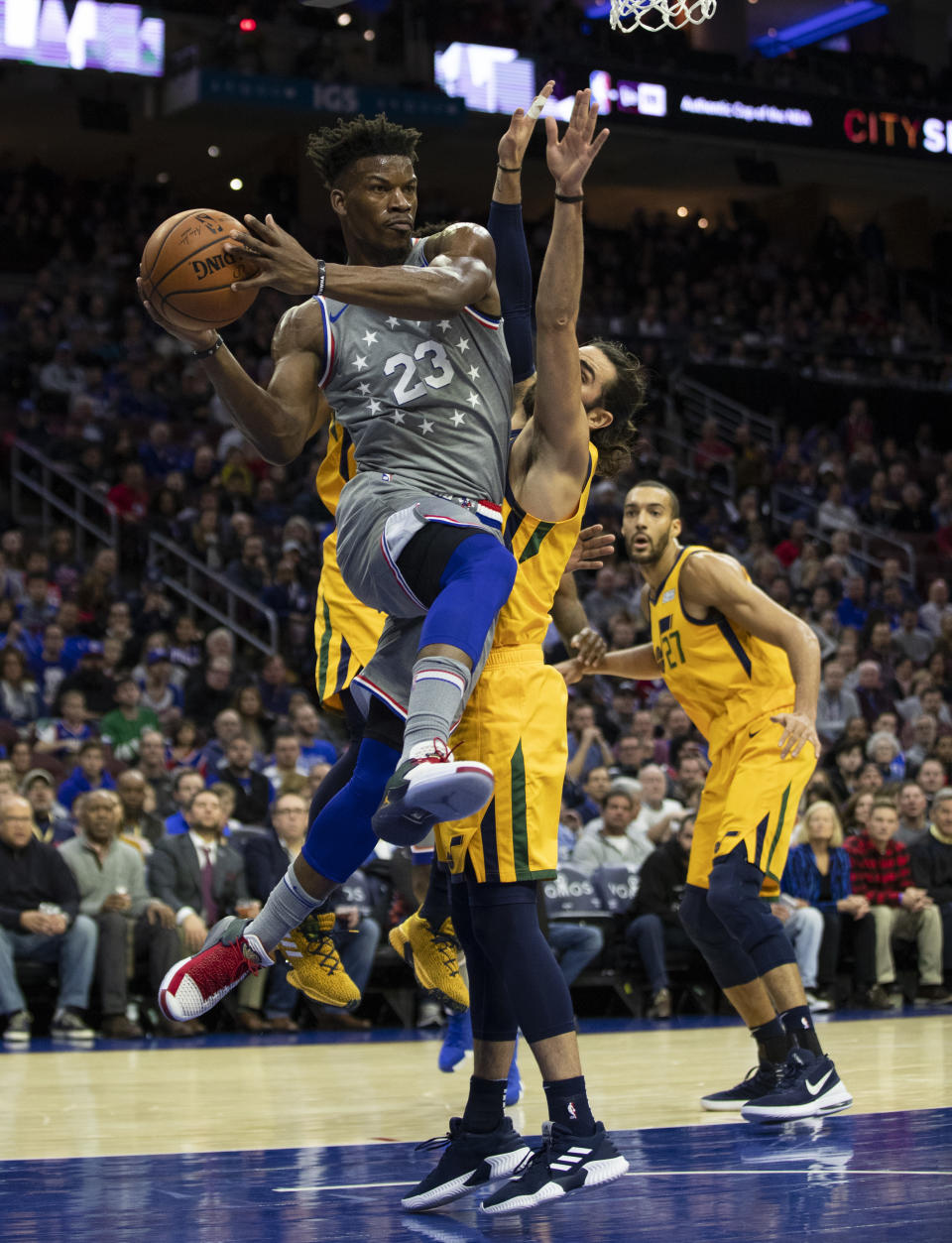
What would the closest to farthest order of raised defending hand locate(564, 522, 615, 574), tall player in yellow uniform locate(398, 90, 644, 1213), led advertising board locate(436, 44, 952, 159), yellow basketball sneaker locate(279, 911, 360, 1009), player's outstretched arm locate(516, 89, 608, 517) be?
tall player in yellow uniform locate(398, 90, 644, 1213) < player's outstretched arm locate(516, 89, 608, 517) < yellow basketball sneaker locate(279, 911, 360, 1009) < raised defending hand locate(564, 522, 615, 574) < led advertising board locate(436, 44, 952, 159)

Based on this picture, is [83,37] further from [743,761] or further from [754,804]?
[754,804]

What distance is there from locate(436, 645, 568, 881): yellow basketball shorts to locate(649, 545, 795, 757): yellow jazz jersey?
175cm

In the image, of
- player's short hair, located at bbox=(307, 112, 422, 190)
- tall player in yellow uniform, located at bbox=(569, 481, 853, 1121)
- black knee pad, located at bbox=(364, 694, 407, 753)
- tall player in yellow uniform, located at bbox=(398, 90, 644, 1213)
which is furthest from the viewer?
tall player in yellow uniform, located at bbox=(569, 481, 853, 1121)

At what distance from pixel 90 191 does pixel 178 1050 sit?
15.2 meters

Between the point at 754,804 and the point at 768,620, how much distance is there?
64cm

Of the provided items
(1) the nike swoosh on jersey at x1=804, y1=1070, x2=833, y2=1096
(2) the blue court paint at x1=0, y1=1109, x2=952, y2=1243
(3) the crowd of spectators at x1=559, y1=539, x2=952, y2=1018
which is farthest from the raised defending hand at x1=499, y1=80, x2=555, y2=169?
(3) the crowd of spectators at x1=559, y1=539, x2=952, y2=1018

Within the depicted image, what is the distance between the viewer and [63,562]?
44.2 ft

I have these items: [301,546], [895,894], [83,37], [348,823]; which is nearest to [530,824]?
[348,823]

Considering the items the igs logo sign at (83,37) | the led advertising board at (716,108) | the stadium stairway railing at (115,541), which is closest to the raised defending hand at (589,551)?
the stadium stairway railing at (115,541)

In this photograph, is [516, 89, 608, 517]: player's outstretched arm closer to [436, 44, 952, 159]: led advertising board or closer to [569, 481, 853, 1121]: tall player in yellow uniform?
[569, 481, 853, 1121]: tall player in yellow uniform

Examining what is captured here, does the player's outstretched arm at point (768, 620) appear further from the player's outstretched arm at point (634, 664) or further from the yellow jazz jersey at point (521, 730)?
the yellow jazz jersey at point (521, 730)

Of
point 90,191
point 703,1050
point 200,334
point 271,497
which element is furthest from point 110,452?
point 200,334

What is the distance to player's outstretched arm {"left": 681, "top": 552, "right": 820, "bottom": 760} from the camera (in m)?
5.36

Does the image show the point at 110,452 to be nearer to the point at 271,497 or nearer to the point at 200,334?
the point at 271,497
